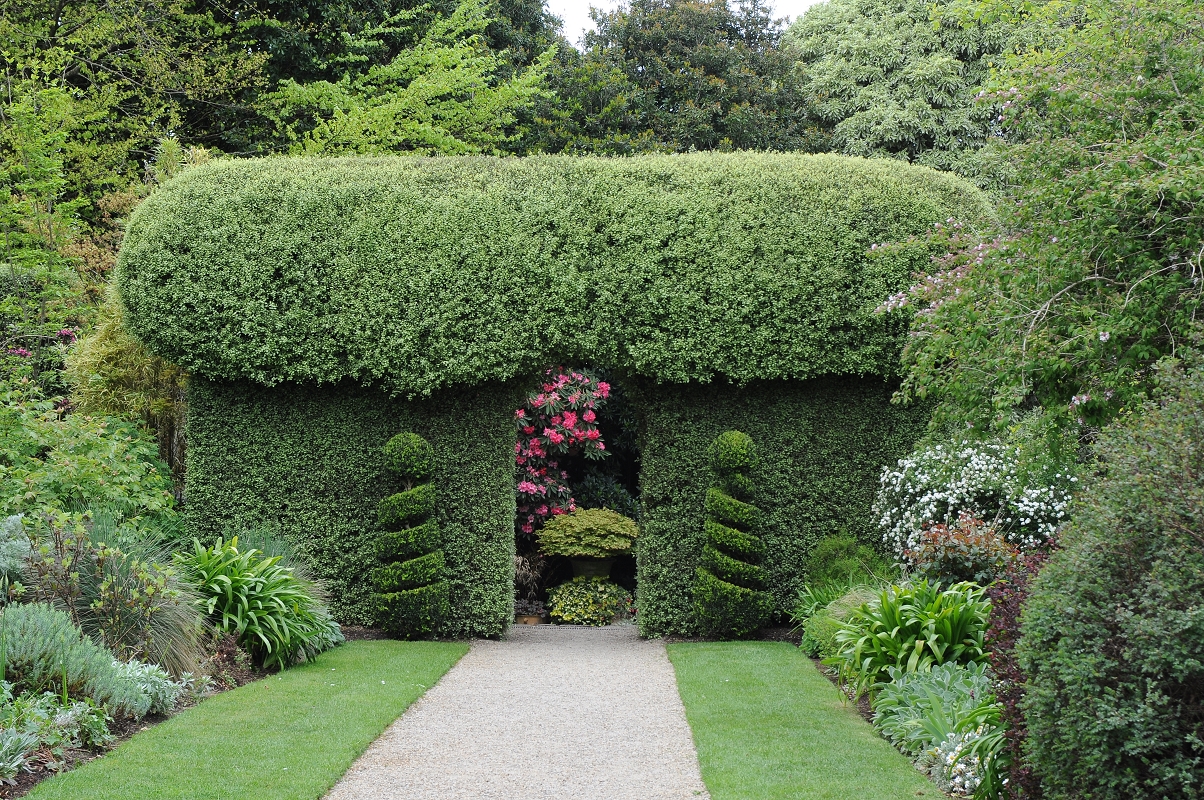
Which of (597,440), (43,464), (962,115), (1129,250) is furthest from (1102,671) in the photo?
(962,115)

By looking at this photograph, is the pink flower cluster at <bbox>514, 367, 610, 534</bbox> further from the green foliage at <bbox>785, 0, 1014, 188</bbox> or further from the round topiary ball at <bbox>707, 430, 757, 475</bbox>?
the green foliage at <bbox>785, 0, 1014, 188</bbox>

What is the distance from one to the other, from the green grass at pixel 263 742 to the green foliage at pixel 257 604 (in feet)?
0.95

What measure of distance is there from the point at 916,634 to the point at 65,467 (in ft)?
25.9

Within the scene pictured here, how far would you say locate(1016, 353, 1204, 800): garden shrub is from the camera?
3.70 metres

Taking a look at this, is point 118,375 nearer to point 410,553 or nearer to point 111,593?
point 410,553

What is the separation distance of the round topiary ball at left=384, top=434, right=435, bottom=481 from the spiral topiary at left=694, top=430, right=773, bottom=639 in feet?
10.8

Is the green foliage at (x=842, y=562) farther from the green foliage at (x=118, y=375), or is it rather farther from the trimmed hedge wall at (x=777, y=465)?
the green foliage at (x=118, y=375)

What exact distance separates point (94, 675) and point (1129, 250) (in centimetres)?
705

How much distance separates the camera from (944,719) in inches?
239

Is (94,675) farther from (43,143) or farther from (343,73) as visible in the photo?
(343,73)

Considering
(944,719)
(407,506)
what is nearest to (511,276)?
(407,506)

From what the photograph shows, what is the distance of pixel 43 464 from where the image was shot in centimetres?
970

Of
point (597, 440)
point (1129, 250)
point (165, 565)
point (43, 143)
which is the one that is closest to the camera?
point (1129, 250)

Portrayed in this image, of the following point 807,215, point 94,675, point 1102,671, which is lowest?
point 94,675
